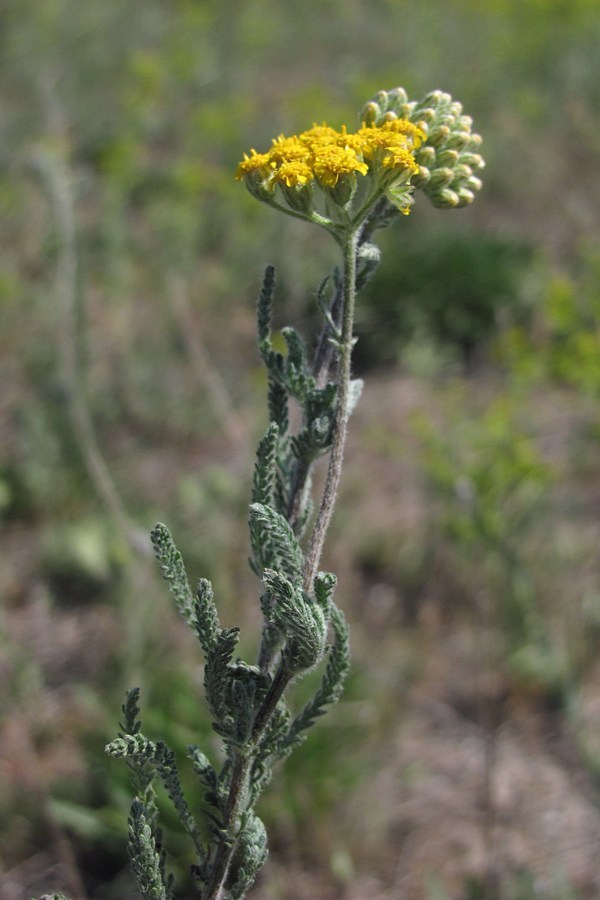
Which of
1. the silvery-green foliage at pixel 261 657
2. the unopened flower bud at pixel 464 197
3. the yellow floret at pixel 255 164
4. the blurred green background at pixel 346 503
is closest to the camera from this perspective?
the silvery-green foliage at pixel 261 657

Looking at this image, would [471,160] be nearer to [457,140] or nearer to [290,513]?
[457,140]

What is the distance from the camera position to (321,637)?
0.92 m

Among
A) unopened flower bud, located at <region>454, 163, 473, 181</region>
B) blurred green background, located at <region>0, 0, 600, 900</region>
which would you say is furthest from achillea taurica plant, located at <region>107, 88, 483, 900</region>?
blurred green background, located at <region>0, 0, 600, 900</region>

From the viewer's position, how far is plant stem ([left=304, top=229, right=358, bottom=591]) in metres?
0.96

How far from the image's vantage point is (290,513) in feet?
3.68

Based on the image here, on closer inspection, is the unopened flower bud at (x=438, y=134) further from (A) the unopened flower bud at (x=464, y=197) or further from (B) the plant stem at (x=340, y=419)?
(B) the plant stem at (x=340, y=419)

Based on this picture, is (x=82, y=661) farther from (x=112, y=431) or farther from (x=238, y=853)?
(x=238, y=853)

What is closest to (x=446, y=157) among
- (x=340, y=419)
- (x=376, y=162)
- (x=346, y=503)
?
(x=376, y=162)

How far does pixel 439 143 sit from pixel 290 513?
526 mm

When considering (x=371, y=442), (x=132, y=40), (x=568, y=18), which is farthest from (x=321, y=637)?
(x=132, y=40)

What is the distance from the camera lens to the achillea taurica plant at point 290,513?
0.96 m

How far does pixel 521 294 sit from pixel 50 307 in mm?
3042

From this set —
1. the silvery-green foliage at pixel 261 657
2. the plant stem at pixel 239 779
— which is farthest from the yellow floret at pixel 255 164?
the plant stem at pixel 239 779

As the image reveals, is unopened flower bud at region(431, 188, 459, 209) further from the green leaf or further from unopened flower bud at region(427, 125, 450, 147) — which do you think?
the green leaf
